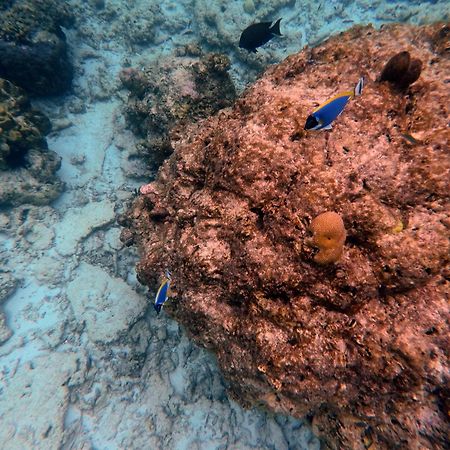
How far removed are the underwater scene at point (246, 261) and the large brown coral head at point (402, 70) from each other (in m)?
0.02

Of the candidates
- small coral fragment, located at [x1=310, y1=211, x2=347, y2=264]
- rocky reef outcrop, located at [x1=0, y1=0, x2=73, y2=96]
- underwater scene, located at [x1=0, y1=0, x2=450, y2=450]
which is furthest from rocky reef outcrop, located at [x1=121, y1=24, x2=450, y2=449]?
rocky reef outcrop, located at [x1=0, y1=0, x2=73, y2=96]

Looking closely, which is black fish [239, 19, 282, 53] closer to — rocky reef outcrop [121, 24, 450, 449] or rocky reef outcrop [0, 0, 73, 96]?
rocky reef outcrop [121, 24, 450, 449]

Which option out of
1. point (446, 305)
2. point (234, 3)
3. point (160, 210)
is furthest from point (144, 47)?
point (446, 305)

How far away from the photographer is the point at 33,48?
724cm

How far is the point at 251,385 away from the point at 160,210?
7.41 feet

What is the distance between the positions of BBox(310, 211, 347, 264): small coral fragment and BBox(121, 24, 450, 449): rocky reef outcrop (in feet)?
0.45

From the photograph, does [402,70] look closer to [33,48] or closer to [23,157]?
[23,157]

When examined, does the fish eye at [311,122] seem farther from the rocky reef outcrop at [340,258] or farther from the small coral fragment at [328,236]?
the small coral fragment at [328,236]

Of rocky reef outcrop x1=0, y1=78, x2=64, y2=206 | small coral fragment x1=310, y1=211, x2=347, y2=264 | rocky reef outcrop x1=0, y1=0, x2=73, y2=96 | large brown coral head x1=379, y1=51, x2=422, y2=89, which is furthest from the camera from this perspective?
rocky reef outcrop x1=0, y1=0, x2=73, y2=96

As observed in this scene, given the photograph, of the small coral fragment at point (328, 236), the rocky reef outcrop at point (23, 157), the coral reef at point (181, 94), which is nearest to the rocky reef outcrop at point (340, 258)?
the small coral fragment at point (328, 236)

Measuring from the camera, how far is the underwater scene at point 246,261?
7.41ft

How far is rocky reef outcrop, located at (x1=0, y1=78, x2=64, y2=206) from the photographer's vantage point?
6453mm

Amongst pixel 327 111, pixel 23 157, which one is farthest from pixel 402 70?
pixel 23 157

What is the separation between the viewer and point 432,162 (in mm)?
2354
